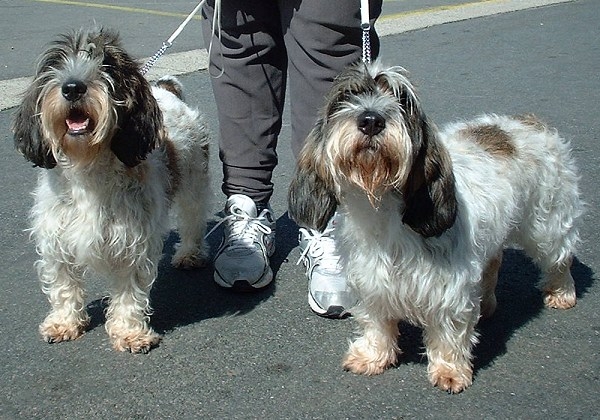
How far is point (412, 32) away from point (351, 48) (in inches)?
279

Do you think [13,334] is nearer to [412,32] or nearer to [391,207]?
[391,207]

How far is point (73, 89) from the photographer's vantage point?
341 centimetres

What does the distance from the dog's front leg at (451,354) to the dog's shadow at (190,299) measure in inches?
42.1

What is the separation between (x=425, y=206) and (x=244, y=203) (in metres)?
1.67

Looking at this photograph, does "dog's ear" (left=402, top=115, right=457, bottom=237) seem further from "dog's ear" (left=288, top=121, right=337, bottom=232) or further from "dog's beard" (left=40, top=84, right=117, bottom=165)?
"dog's beard" (left=40, top=84, right=117, bottom=165)

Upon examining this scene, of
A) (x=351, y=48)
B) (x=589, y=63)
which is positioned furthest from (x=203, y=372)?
(x=589, y=63)

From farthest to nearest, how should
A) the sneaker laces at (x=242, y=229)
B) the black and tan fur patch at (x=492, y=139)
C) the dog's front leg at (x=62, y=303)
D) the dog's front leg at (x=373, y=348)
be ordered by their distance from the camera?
the sneaker laces at (x=242, y=229), the dog's front leg at (x=62, y=303), the black and tan fur patch at (x=492, y=139), the dog's front leg at (x=373, y=348)

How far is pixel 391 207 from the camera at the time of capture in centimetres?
337

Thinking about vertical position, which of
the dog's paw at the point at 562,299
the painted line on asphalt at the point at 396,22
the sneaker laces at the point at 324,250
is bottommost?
the painted line on asphalt at the point at 396,22

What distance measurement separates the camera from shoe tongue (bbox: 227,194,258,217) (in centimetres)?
470

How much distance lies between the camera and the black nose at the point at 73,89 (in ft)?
11.2

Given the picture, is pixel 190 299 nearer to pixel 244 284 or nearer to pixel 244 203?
pixel 244 284

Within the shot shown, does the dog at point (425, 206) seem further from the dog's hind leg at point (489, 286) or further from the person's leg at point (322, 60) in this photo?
the person's leg at point (322, 60)

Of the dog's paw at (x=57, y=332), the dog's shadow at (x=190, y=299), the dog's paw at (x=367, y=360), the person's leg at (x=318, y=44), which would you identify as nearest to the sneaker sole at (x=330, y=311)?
the dog's shadow at (x=190, y=299)
